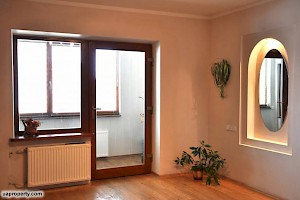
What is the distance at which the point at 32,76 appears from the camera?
4445 millimetres

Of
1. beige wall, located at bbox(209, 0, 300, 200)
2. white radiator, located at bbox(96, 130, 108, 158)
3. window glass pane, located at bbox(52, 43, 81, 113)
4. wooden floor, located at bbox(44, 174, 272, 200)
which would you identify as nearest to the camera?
beige wall, located at bbox(209, 0, 300, 200)

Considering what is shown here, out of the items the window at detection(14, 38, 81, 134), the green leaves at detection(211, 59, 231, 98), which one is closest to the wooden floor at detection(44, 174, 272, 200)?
A: the window at detection(14, 38, 81, 134)

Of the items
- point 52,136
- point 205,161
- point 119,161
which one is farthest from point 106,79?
point 205,161

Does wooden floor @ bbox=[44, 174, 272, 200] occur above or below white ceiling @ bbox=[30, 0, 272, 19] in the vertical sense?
below

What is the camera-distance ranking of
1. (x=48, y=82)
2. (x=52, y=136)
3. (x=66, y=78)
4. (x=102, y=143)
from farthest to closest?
(x=102, y=143)
(x=66, y=78)
(x=48, y=82)
(x=52, y=136)

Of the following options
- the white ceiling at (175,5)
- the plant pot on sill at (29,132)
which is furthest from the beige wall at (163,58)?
the plant pot on sill at (29,132)

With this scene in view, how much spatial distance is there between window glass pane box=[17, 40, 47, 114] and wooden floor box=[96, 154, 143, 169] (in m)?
1.20

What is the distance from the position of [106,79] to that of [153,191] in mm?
1847

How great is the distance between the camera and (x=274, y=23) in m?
4.08

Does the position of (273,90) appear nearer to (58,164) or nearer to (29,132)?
(58,164)

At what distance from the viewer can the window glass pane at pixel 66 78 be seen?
15.1 ft

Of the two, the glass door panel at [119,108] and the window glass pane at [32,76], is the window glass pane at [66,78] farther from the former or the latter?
the glass door panel at [119,108]

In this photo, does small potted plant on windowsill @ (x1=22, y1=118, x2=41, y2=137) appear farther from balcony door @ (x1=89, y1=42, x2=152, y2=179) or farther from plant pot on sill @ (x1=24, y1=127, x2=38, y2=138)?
balcony door @ (x1=89, y1=42, x2=152, y2=179)

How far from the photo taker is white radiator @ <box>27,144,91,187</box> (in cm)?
426
